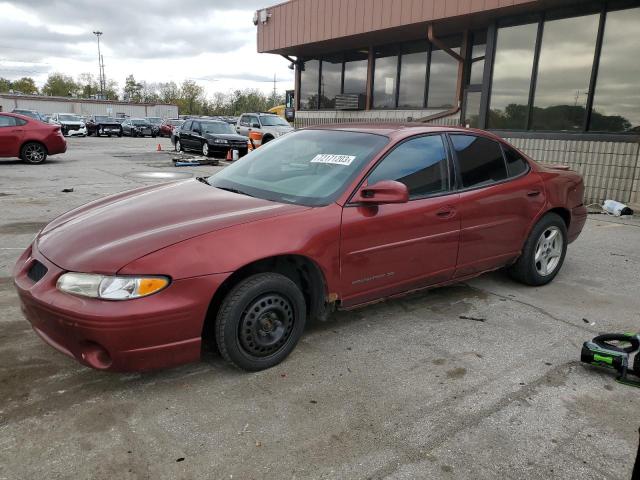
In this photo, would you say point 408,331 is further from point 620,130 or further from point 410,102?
point 410,102

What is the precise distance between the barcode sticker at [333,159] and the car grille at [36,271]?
1.93 metres

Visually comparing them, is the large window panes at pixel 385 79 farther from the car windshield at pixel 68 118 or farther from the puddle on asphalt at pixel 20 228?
the car windshield at pixel 68 118

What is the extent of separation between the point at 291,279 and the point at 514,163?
8.21ft

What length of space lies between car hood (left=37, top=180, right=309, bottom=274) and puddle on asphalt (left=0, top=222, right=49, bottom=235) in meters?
3.46

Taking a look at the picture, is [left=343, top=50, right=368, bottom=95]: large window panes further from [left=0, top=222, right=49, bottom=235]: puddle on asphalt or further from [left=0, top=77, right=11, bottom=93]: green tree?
[left=0, top=77, right=11, bottom=93]: green tree

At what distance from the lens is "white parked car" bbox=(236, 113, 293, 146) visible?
18.3 meters

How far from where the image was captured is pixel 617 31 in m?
9.11

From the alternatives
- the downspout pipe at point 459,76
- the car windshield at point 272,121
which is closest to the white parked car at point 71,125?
the car windshield at point 272,121

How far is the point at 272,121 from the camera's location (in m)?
19.2

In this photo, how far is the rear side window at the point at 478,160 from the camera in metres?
4.01

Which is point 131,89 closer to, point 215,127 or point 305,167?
point 215,127

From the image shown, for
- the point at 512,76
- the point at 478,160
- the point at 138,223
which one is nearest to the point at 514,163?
the point at 478,160

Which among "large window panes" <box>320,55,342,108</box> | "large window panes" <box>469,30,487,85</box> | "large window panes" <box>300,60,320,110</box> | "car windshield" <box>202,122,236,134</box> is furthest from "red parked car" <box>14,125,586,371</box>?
"car windshield" <box>202,122,236,134</box>

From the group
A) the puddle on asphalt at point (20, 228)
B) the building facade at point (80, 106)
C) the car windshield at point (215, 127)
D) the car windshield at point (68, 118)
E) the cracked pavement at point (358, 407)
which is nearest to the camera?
the cracked pavement at point (358, 407)
